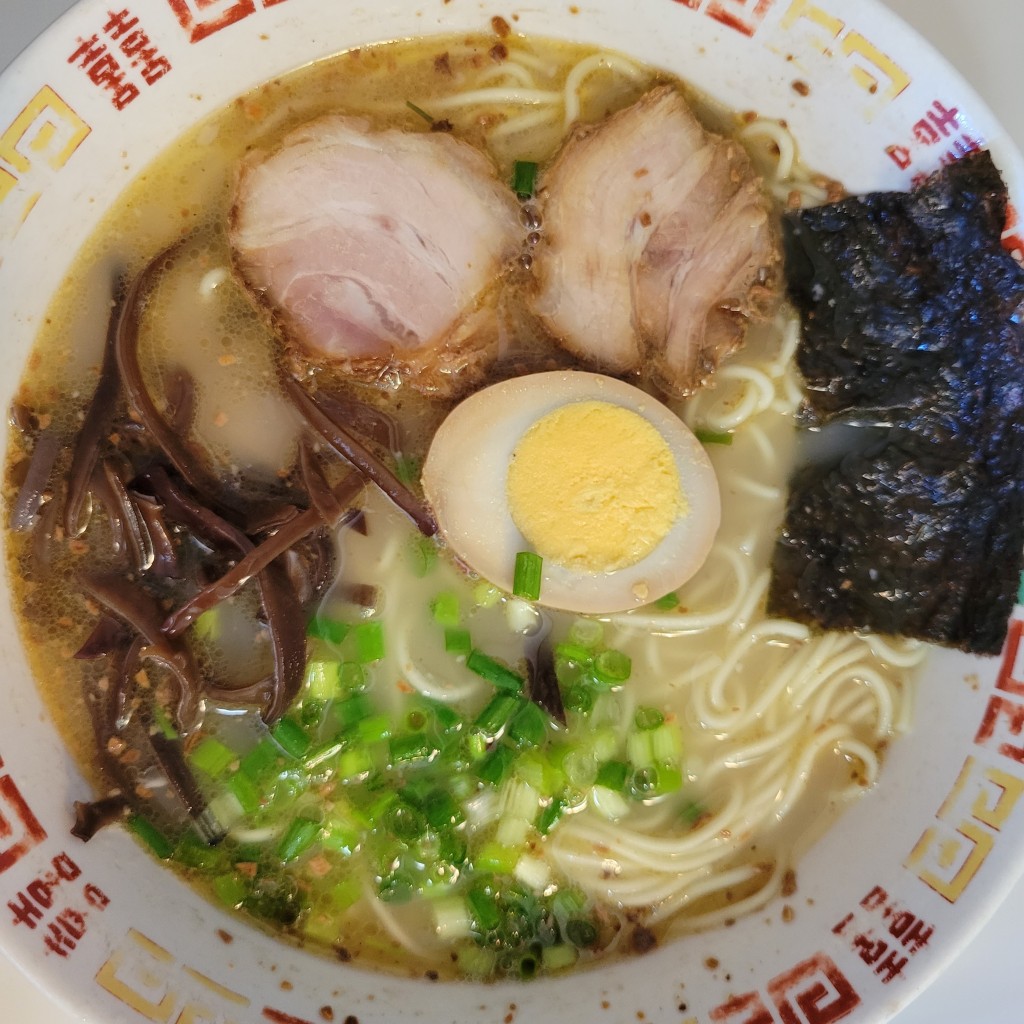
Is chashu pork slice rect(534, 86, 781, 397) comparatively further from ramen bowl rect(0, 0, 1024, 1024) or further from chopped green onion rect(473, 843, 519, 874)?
chopped green onion rect(473, 843, 519, 874)

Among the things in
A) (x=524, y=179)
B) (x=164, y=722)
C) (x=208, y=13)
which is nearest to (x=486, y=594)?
(x=164, y=722)

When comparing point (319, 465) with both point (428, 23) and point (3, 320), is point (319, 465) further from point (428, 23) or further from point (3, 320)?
point (428, 23)

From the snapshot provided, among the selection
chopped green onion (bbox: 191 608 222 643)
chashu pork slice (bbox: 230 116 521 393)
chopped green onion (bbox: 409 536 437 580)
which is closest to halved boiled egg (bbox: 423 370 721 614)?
chopped green onion (bbox: 409 536 437 580)

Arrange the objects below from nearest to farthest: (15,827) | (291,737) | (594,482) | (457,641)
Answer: (15,827) < (594,482) < (291,737) < (457,641)

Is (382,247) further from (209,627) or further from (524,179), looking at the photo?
(209,627)

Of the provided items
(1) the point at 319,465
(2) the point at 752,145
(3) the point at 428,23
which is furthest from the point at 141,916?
(2) the point at 752,145
